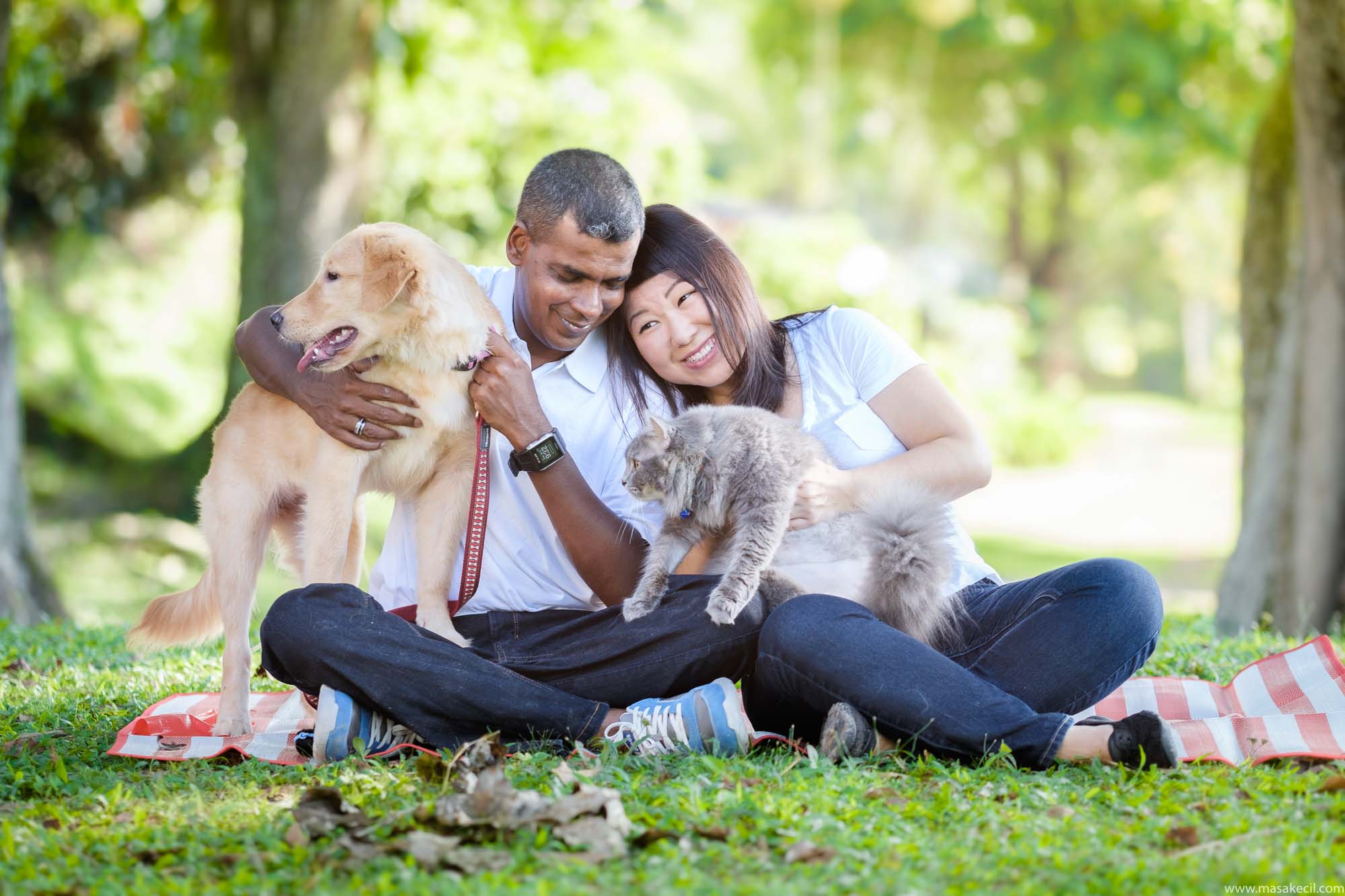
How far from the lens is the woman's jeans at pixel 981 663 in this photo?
319 cm

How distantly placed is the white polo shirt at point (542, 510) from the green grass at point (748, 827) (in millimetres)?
859

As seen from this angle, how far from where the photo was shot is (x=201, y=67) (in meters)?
11.3

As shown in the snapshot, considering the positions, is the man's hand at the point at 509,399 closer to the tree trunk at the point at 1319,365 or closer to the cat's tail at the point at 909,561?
the cat's tail at the point at 909,561

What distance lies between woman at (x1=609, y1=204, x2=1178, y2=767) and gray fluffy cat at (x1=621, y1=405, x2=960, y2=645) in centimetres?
10

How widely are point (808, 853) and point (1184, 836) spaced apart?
0.86 m

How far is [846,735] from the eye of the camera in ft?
10.5

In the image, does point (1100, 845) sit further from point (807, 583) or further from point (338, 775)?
point (338, 775)

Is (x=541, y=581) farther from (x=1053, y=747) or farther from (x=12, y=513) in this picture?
(x=12, y=513)

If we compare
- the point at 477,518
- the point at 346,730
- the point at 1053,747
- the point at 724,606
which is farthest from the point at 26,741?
the point at 1053,747

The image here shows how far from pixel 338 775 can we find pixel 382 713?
0.31 metres

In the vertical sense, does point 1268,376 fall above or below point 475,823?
above

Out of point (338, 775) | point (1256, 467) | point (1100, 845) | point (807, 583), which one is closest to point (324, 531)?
point (338, 775)

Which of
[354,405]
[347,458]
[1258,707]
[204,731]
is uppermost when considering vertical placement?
[354,405]

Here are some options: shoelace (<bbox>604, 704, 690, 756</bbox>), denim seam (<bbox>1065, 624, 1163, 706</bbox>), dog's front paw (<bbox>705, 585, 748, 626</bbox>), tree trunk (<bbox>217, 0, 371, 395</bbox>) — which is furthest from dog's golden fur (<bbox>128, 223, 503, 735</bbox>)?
tree trunk (<bbox>217, 0, 371, 395</bbox>)
